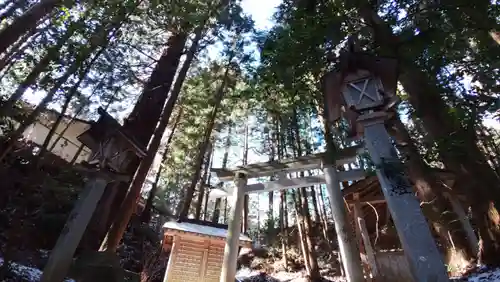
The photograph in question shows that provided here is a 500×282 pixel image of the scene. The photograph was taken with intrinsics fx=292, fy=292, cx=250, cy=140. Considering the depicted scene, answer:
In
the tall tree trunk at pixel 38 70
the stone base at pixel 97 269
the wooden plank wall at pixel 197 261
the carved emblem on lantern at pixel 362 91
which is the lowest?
the stone base at pixel 97 269

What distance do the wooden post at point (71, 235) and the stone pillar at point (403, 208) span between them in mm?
4385

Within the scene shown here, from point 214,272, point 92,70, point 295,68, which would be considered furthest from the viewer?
point 214,272

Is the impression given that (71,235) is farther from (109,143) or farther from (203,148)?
(203,148)

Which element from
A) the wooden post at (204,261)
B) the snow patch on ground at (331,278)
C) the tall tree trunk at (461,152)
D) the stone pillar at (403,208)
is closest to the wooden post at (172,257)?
the wooden post at (204,261)

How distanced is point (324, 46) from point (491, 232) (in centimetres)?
398

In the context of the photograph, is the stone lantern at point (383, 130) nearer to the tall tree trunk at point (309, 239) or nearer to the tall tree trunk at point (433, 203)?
the tall tree trunk at point (433, 203)

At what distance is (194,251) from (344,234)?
246 inches

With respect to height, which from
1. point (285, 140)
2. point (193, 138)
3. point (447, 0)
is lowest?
point (447, 0)

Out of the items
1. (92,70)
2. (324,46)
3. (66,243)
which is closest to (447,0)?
(324,46)

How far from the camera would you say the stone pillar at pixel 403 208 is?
2.67 metres

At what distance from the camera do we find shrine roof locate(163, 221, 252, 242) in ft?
34.4

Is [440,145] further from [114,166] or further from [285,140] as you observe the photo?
[285,140]

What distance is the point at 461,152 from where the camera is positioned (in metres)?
3.87

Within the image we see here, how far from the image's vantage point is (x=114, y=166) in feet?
17.6
